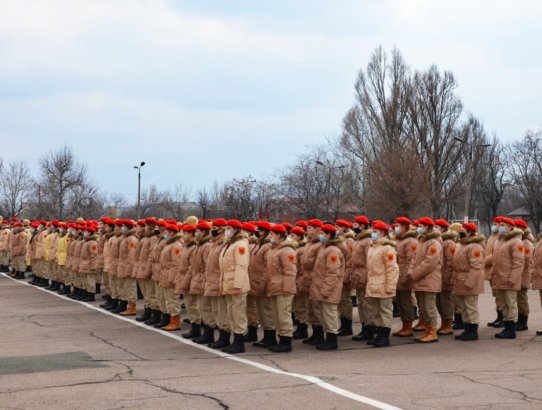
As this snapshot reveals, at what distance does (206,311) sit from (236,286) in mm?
1504

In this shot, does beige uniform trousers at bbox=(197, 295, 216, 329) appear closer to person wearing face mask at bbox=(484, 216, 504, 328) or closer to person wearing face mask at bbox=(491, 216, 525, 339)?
person wearing face mask at bbox=(491, 216, 525, 339)

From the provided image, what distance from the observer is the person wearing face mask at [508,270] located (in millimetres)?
13672

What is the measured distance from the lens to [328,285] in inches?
497

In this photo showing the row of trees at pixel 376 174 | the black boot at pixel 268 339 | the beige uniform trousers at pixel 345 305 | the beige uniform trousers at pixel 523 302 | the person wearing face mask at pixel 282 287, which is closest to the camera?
the person wearing face mask at pixel 282 287

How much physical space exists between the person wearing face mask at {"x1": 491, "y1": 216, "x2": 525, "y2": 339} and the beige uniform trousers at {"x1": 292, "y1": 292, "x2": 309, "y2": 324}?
3375mm

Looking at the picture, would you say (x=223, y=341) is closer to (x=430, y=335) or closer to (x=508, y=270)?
(x=430, y=335)

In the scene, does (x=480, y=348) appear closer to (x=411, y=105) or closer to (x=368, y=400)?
(x=368, y=400)

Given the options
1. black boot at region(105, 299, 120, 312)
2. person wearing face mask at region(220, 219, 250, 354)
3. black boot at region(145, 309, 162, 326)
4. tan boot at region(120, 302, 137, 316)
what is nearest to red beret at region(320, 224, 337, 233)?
person wearing face mask at region(220, 219, 250, 354)

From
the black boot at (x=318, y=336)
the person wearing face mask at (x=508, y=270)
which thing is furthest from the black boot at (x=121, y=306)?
the person wearing face mask at (x=508, y=270)

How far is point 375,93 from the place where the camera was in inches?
2068

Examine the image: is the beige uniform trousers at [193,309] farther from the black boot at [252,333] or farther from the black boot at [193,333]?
the black boot at [252,333]

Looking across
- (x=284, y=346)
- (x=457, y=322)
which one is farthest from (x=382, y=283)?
(x=457, y=322)

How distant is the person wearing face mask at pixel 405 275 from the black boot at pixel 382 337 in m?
1.09

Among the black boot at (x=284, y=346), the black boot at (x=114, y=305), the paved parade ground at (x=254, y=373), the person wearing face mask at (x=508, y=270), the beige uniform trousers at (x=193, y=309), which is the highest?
the person wearing face mask at (x=508, y=270)
